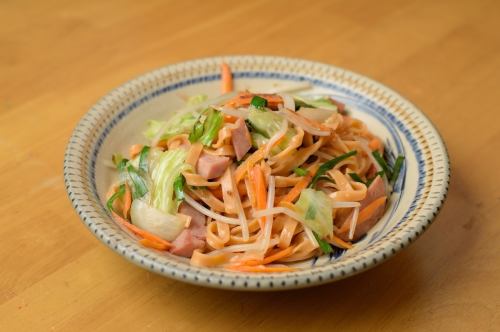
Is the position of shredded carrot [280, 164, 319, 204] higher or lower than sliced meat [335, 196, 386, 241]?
higher

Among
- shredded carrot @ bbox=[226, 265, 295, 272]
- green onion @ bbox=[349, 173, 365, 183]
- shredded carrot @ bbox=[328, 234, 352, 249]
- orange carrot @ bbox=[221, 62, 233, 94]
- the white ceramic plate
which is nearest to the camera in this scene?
the white ceramic plate

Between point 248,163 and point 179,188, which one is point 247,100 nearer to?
point 248,163

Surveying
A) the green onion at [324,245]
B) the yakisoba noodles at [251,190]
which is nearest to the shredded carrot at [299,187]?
the yakisoba noodles at [251,190]

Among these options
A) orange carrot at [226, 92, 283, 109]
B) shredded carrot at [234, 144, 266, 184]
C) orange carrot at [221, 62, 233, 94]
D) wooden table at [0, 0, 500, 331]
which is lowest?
wooden table at [0, 0, 500, 331]

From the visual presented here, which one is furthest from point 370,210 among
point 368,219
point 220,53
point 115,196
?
point 220,53

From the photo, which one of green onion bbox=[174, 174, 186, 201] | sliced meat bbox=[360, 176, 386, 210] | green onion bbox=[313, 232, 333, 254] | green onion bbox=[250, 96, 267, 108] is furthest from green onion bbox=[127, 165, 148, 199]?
sliced meat bbox=[360, 176, 386, 210]

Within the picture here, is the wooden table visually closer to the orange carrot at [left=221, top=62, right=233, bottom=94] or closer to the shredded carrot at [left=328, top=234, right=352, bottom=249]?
the shredded carrot at [left=328, top=234, right=352, bottom=249]

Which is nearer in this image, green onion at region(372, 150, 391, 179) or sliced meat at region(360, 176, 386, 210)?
sliced meat at region(360, 176, 386, 210)
